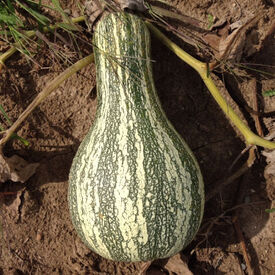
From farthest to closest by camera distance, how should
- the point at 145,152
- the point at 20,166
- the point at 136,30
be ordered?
the point at 20,166, the point at 136,30, the point at 145,152

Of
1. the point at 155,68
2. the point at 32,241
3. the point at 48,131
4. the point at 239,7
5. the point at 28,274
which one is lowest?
the point at 28,274

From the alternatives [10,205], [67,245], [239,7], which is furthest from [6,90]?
[239,7]

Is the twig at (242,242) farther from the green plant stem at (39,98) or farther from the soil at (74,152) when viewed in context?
the green plant stem at (39,98)

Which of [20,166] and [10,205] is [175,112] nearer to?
[20,166]

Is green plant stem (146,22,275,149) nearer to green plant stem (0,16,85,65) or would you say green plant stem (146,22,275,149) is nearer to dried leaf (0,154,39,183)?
green plant stem (0,16,85,65)

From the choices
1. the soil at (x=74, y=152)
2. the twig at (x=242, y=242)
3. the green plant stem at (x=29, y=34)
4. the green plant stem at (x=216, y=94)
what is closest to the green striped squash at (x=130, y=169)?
the green plant stem at (x=216, y=94)

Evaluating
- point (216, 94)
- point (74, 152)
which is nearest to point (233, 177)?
point (216, 94)
